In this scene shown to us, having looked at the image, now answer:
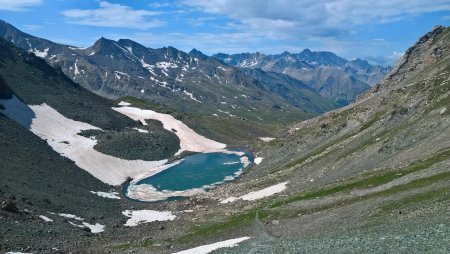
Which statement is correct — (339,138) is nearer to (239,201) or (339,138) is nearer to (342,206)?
(239,201)

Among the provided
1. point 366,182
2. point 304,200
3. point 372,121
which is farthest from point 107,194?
point 372,121

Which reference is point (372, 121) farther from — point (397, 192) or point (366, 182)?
point (397, 192)

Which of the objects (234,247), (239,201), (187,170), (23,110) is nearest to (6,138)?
(23,110)

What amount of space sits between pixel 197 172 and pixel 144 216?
54.8 metres

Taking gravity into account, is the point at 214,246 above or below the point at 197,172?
above

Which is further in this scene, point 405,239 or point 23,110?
point 23,110

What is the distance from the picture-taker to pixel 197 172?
140625mm

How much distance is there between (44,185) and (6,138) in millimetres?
29001

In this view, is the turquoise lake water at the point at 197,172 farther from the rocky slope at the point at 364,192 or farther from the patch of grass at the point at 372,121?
the patch of grass at the point at 372,121

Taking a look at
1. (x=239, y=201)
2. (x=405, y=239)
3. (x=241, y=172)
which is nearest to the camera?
(x=405, y=239)

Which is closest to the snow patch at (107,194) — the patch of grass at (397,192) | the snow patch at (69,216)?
the snow patch at (69,216)

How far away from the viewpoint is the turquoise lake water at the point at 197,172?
125 meters

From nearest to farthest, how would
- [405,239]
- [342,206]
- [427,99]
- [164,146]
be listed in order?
[405,239] → [342,206] → [427,99] → [164,146]

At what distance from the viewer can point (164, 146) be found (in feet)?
554
